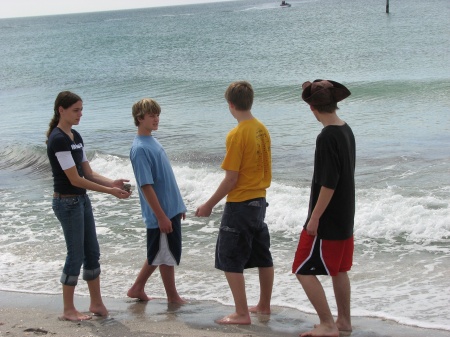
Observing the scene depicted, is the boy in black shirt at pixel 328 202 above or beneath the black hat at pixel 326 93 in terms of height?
beneath

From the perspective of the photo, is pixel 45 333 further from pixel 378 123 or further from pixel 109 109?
pixel 109 109

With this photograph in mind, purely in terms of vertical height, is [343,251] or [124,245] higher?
[343,251]

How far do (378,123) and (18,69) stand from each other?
1257 inches

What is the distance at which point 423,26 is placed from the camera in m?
56.2

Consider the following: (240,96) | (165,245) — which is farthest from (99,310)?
(240,96)

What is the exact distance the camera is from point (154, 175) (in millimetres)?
5125

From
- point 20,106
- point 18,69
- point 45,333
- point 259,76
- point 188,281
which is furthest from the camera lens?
point 18,69

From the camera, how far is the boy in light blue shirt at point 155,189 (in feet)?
16.5

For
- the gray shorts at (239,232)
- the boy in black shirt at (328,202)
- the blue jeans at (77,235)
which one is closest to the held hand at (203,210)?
the gray shorts at (239,232)

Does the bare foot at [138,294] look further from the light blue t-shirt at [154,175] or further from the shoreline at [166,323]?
the light blue t-shirt at [154,175]

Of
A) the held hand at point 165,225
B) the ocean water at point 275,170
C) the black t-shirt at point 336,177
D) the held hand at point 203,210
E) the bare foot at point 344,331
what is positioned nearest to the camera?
the black t-shirt at point 336,177

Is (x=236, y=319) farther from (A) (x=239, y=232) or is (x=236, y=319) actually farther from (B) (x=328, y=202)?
(B) (x=328, y=202)

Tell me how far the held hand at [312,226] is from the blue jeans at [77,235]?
162 cm

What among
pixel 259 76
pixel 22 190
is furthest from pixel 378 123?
pixel 259 76
